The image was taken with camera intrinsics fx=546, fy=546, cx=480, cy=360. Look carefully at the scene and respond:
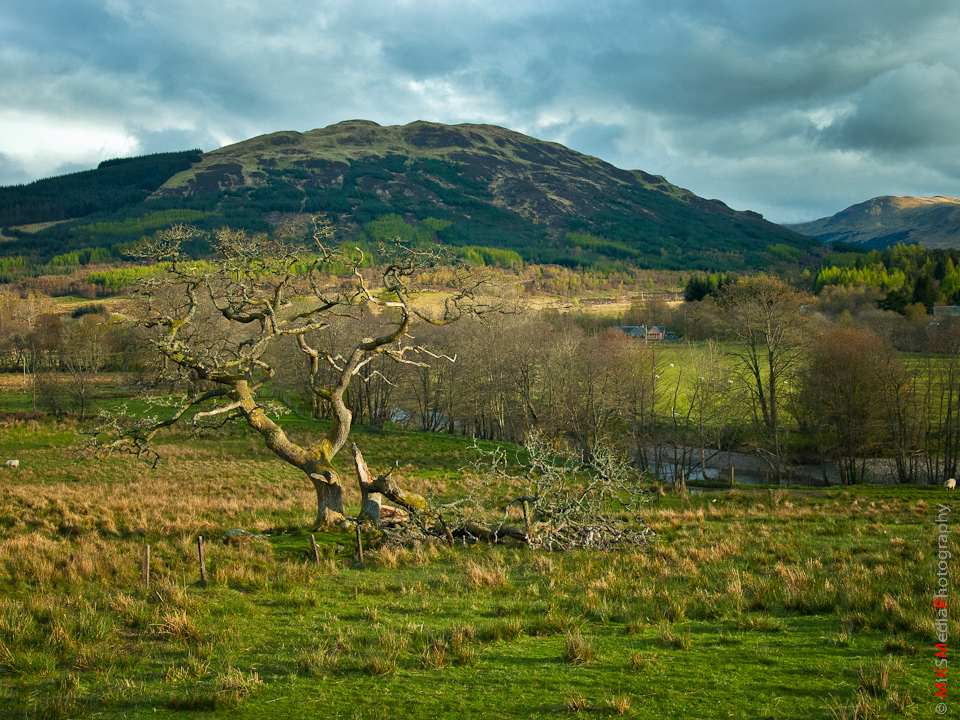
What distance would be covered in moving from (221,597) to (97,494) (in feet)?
53.1

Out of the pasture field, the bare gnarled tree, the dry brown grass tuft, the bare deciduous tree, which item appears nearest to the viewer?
the pasture field

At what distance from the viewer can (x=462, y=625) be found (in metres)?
8.59

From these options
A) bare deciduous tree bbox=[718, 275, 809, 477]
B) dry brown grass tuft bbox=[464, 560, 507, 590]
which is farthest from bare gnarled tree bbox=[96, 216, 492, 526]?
bare deciduous tree bbox=[718, 275, 809, 477]

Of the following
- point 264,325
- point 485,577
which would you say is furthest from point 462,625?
point 264,325

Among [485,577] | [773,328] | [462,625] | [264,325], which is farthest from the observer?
[773,328]

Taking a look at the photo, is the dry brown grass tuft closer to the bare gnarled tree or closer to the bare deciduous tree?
the bare gnarled tree

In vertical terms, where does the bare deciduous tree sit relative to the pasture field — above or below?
above

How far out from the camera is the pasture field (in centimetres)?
632

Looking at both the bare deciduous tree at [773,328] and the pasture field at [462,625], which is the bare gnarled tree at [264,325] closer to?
the pasture field at [462,625]

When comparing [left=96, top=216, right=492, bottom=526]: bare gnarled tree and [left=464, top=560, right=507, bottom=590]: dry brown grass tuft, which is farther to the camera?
[left=96, top=216, right=492, bottom=526]: bare gnarled tree

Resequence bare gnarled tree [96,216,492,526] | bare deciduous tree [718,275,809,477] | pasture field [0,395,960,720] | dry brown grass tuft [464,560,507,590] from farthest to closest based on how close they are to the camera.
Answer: bare deciduous tree [718,275,809,477] < bare gnarled tree [96,216,492,526] < dry brown grass tuft [464,560,507,590] < pasture field [0,395,960,720]

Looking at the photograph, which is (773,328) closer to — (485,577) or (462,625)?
(485,577)

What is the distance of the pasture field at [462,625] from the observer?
632 centimetres

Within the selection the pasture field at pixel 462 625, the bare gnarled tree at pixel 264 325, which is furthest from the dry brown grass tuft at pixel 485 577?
the bare gnarled tree at pixel 264 325
